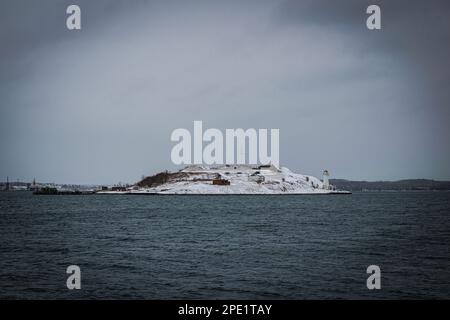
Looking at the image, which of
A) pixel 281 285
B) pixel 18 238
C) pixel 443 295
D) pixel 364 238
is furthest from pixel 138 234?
pixel 443 295

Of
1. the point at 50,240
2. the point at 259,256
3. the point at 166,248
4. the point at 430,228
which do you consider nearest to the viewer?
the point at 259,256

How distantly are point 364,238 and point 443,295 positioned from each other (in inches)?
926

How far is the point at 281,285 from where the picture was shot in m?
23.9
